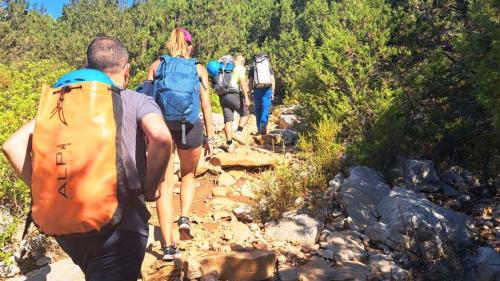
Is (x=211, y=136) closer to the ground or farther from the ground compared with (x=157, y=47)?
closer to the ground

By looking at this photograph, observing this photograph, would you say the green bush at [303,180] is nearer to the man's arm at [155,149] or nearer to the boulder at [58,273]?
the boulder at [58,273]

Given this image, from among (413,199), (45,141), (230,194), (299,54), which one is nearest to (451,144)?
(413,199)

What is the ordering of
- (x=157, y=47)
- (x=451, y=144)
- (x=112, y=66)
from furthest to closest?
1. (x=157, y=47)
2. (x=451, y=144)
3. (x=112, y=66)

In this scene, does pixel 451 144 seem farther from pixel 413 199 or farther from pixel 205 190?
pixel 205 190

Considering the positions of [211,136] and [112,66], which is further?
[211,136]

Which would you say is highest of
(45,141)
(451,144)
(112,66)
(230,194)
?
(112,66)

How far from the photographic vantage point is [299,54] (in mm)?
15297

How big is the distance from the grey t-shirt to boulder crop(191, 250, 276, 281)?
134 centimetres

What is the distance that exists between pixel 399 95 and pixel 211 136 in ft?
9.74

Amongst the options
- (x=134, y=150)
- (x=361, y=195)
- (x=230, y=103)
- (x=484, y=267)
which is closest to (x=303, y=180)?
(x=361, y=195)

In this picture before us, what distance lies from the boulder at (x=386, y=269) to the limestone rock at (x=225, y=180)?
8.39ft

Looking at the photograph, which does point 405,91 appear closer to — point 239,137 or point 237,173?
point 237,173

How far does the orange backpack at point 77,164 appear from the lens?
58.1 inches

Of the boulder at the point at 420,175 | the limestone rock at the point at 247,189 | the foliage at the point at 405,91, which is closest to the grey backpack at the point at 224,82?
the foliage at the point at 405,91
